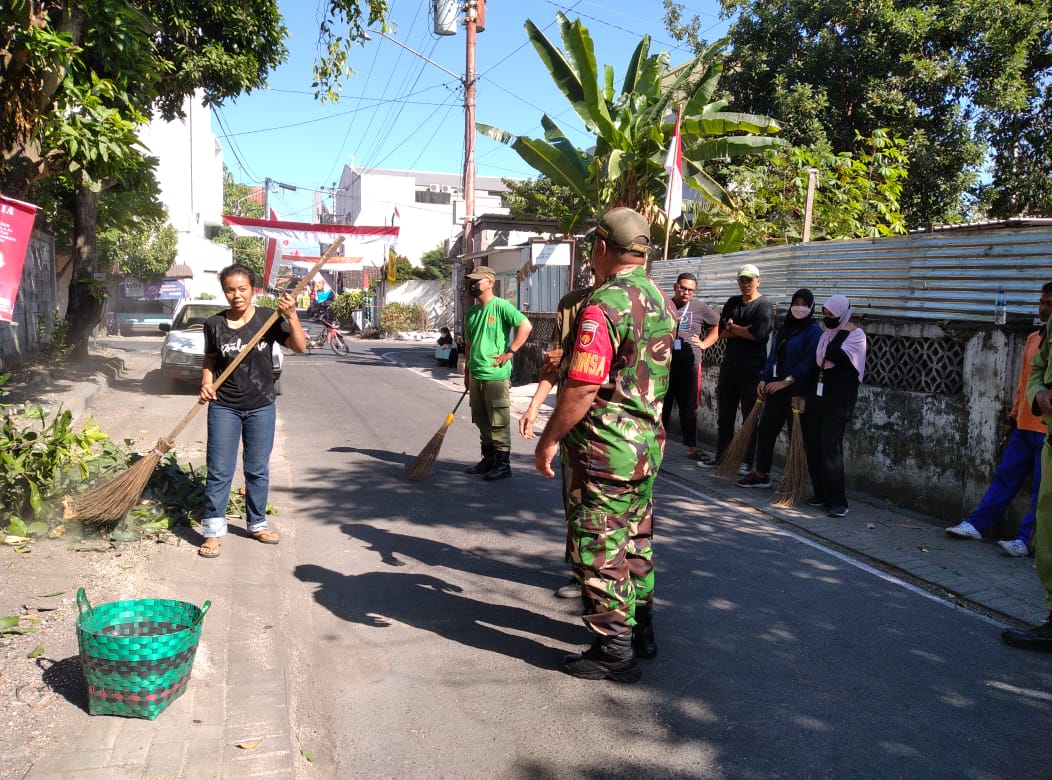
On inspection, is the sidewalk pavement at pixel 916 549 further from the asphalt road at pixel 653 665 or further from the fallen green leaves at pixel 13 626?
the fallen green leaves at pixel 13 626

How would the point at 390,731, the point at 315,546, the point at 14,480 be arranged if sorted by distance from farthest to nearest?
the point at 315,546 < the point at 14,480 < the point at 390,731

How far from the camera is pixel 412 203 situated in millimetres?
57031

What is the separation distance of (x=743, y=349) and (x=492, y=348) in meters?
2.45

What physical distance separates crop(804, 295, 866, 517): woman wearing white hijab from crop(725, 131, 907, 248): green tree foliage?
19.7ft

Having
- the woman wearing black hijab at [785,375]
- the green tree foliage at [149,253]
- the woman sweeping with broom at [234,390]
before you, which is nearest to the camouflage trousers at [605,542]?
the woman sweeping with broom at [234,390]

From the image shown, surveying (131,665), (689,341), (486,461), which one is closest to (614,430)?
(131,665)

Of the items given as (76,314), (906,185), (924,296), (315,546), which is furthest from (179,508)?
(906,185)

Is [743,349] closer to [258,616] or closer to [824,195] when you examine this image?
[258,616]

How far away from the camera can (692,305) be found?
27.9 feet

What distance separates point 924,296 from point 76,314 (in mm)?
14561

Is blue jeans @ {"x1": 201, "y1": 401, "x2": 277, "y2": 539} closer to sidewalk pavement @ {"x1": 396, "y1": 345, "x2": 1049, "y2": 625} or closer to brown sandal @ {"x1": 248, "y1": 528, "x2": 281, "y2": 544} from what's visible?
brown sandal @ {"x1": 248, "y1": 528, "x2": 281, "y2": 544}

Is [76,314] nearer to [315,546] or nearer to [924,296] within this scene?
[315,546]

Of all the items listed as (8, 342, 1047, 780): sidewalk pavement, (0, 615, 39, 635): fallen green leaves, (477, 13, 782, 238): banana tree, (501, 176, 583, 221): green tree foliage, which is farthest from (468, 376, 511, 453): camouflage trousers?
(501, 176, 583, 221): green tree foliage

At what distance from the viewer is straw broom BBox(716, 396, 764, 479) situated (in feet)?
25.1
